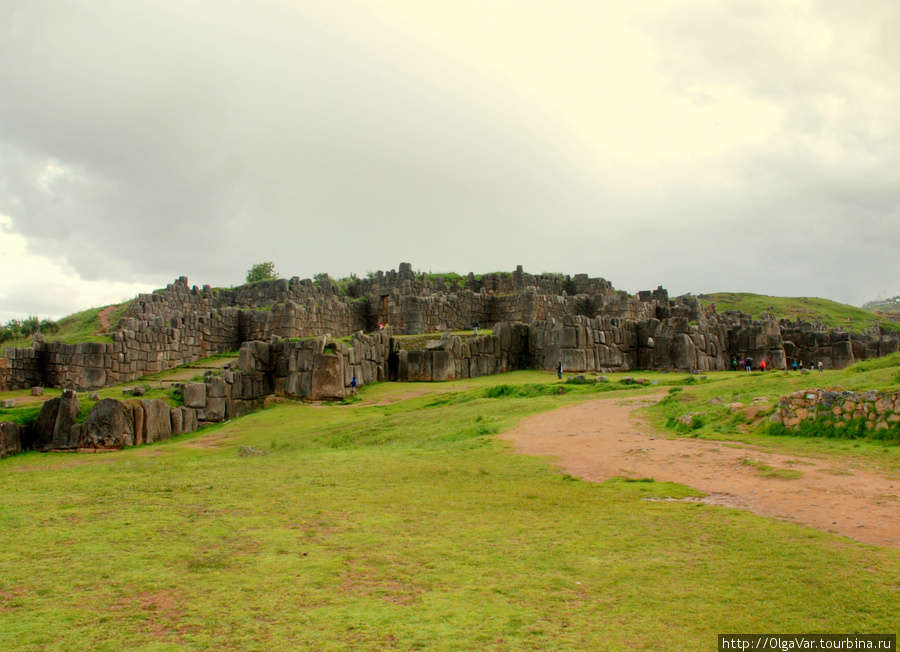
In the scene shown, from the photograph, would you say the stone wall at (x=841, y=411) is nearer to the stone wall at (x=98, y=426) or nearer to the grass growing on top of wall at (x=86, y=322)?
the stone wall at (x=98, y=426)

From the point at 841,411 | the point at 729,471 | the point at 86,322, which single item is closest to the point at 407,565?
the point at 729,471

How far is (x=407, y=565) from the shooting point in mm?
6957

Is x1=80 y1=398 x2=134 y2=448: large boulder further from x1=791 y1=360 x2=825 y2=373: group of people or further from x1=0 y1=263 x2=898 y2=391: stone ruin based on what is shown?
x1=791 y1=360 x2=825 y2=373: group of people

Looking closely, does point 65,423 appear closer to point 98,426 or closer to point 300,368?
point 98,426

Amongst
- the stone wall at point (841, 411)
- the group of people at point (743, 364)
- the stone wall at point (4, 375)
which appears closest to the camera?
the stone wall at point (841, 411)

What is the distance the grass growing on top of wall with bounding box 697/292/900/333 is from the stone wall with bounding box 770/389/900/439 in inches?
2309

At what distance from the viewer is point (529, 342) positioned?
37719 millimetres

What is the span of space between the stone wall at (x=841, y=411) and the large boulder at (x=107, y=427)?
18.0 metres

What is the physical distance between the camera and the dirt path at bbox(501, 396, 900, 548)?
28.7 feet

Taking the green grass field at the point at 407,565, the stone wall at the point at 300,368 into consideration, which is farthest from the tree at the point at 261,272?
the green grass field at the point at 407,565

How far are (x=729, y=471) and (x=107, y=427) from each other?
17.1m

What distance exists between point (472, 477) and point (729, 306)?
262 ft

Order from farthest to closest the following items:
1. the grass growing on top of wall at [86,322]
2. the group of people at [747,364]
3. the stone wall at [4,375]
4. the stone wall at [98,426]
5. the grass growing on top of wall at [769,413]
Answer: the grass growing on top of wall at [86,322]
the group of people at [747,364]
the stone wall at [4,375]
the stone wall at [98,426]
the grass growing on top of wall at [769,413]

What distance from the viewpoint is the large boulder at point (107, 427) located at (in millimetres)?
19844
